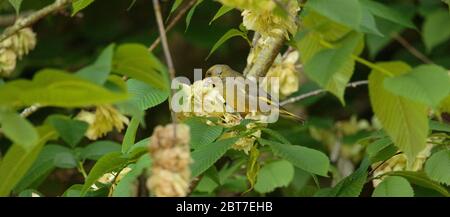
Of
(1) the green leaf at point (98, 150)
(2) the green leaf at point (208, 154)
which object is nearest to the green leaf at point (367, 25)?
(2) the green leaf at point (208, 154)

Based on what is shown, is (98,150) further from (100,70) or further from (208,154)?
(100,70)

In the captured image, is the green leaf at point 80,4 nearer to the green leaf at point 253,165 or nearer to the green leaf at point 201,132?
the green leaf at point 201,132

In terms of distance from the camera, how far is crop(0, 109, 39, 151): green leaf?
1.46m

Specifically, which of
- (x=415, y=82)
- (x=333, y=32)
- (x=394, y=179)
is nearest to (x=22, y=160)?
(x=333, y=32)

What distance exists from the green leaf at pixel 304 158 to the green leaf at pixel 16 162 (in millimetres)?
602

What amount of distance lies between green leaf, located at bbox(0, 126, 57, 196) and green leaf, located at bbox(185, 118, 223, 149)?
1.77ft

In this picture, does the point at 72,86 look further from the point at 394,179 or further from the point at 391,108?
the point at 394,179

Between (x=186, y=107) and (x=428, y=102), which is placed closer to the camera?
(x=428, y=102)

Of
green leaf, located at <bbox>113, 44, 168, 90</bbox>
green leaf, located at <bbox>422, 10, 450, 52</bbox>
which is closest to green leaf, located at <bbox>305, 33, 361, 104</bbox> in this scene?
green leaf, located at <bbox>113, 44, 168, 90</bbox>

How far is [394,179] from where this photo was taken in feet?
7.09

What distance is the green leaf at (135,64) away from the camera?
1576 mm

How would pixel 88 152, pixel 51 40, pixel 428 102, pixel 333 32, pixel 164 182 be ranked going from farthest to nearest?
pixel 51 40
pixel 88 152
pixel 333 32
pixel 428 102
pixel 164 182
